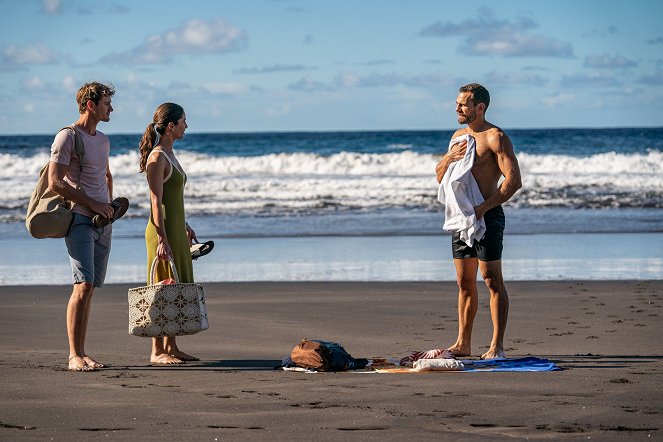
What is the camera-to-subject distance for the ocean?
1329cm

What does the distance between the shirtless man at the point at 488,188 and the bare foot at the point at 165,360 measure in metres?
1.93

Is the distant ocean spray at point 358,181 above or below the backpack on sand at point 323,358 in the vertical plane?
above

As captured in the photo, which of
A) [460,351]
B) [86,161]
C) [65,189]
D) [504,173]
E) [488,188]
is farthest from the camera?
[460,351]

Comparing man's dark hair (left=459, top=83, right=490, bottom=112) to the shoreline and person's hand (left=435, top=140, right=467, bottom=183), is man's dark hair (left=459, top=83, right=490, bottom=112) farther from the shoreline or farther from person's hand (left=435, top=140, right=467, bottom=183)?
the shoreline

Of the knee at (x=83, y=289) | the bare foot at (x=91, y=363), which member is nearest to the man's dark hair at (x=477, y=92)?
the knee at (x=83, y=289)

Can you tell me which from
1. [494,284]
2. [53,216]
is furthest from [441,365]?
[53,216]

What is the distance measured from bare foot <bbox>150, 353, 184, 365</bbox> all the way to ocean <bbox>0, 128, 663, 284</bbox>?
464 cm

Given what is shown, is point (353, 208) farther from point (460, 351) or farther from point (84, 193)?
point (84, 193)

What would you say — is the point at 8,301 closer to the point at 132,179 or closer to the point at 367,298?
the point at 367,298

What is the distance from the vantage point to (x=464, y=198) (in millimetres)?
6719

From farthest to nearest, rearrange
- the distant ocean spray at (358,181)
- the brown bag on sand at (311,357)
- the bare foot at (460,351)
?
the distant ocean spray at (358,181)
the bare foot at (460,351)
the brown bag on sand at (311,357)

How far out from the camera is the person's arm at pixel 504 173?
21.7 ft

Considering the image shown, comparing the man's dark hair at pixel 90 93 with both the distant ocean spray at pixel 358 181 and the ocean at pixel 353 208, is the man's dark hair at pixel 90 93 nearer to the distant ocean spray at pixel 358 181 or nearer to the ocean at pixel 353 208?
the ocean at pixel 353 208

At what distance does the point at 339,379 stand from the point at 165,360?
1.30 meters
